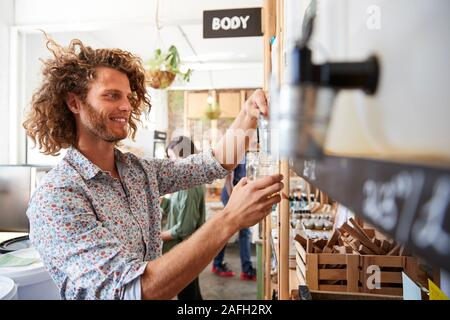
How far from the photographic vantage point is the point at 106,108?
41.1 inches

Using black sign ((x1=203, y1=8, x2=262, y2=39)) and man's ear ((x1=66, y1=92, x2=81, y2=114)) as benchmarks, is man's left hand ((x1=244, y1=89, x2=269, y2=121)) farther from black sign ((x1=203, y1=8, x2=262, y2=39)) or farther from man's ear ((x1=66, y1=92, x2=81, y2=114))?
black sign ((x1=203, y1=8, x2=262, y2=39))

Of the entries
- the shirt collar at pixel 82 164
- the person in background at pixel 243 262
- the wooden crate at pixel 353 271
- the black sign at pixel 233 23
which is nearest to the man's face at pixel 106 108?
the shirt collar at pixel 82 164

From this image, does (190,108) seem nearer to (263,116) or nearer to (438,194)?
(263,116)

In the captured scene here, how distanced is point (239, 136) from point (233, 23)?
1345 mm

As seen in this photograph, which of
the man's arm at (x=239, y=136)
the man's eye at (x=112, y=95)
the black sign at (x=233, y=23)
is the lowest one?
the man's arm at (x=239, y=136)

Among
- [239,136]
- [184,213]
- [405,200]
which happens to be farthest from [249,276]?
[405,200]

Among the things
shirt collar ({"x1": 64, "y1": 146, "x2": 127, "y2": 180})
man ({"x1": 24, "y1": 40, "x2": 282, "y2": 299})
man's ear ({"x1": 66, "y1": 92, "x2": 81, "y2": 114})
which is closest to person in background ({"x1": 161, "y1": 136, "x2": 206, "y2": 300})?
man ({"x1": 24, "y1": 40, "x2": 282, "y2": 299})

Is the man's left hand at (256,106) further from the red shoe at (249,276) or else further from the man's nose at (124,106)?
the red shoe at (249,276)

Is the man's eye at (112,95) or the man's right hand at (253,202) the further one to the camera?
the man's eye at (112,95)

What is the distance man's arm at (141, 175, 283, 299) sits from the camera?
27.5 inches

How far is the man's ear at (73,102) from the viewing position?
1129mm

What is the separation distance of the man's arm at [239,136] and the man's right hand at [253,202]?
0.42 m
